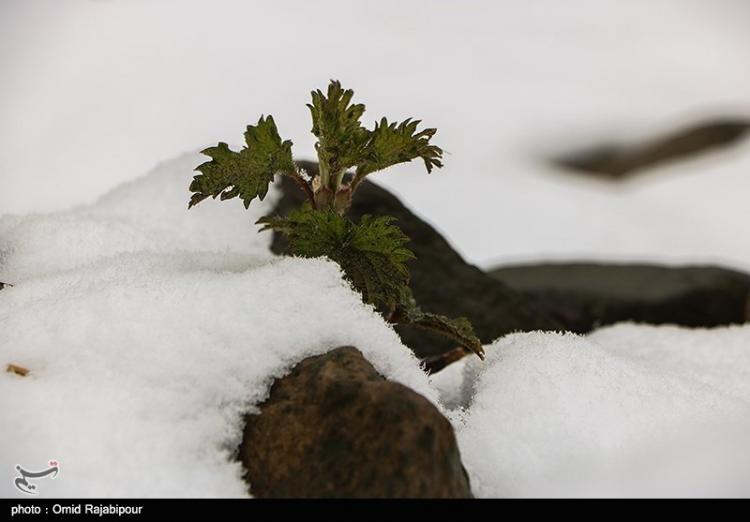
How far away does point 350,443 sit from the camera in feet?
4.52

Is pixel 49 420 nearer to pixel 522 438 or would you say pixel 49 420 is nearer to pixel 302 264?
pixel 302 264

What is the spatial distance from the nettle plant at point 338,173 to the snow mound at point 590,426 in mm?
230

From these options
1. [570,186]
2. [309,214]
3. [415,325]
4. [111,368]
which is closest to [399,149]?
[309,214]

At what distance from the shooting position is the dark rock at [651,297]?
151 inches

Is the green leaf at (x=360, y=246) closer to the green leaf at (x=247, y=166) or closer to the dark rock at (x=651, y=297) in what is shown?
the green leaf at (x=247, y=166)

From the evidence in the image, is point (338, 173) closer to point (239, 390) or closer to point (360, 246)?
point (360, 246)

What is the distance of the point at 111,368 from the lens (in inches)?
60.6

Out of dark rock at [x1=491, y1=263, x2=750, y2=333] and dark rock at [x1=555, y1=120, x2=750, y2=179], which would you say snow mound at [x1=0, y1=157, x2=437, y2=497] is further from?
dark rock at [x1=555, y1=120, x2=750, y2=179]

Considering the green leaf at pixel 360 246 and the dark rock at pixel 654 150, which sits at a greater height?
the dark rock at pixel 654 150

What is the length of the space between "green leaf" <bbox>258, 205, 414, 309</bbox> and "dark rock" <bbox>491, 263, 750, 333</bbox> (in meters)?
1.94

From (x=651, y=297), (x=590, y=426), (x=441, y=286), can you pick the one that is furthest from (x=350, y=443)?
(x=651, y=297)

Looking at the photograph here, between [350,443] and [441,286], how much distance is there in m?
1.81

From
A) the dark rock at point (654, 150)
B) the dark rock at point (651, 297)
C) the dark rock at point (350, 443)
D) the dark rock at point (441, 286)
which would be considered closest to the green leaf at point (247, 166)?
the dark rock at point (350, 443)

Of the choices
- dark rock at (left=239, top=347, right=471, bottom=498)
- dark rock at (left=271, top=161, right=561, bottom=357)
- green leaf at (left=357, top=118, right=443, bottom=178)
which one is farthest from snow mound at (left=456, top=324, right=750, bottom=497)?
dark rock at (left=271, top=161, right=561, bottom=357)
